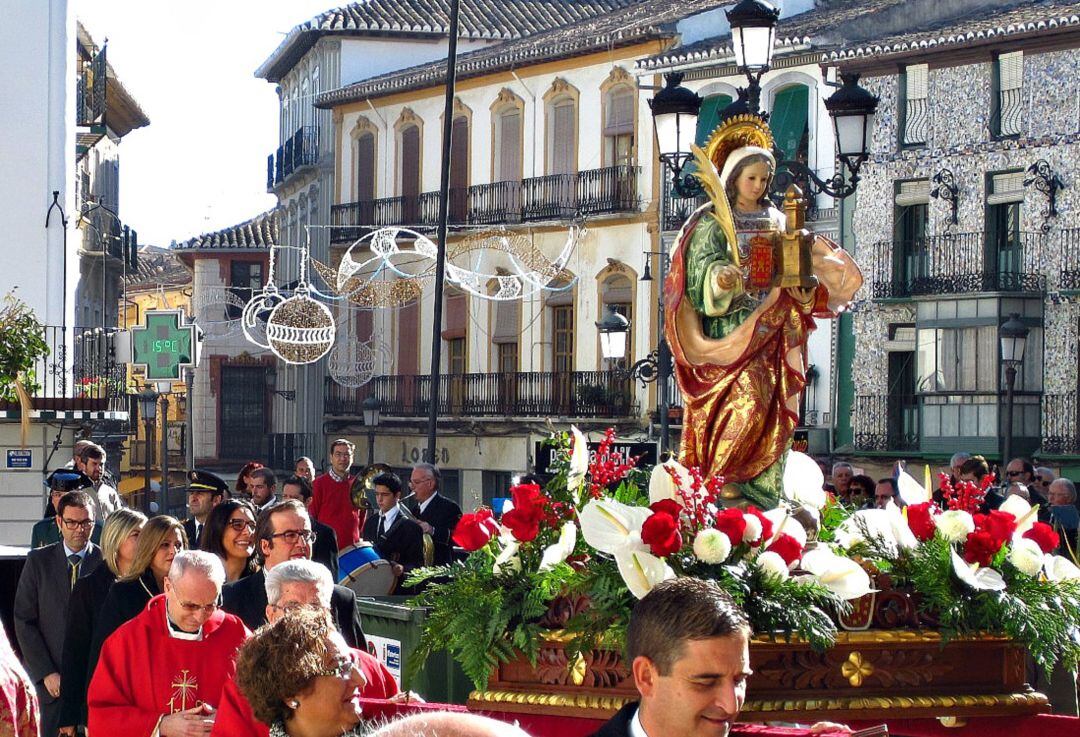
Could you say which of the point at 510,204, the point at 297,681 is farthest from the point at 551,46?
the point at 297,681

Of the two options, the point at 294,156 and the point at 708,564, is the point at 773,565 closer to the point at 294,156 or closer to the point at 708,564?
the point at 708,564

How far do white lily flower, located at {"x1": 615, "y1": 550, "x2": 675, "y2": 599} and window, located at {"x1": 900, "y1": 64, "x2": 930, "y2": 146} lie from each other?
29001 millimetres

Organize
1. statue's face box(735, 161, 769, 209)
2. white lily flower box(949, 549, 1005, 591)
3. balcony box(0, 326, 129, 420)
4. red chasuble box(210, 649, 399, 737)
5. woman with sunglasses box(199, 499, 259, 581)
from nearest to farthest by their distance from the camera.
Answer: red chasuble box(210, 649, 399, 737) → white lily flower box(949, 549, 1005, 591) → woman with sunglasses box(199, 499, 259, 581) → statue's face box(735, 161, 769, 209) → balcony box(0, 326, 129, 420)

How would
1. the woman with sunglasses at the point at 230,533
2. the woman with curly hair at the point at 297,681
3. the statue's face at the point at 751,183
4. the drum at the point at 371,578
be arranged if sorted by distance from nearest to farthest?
the woman with curly hair at the point at 297,681, the woman with sunglasses at the point at 230,533, the statue's face at the point at 751,183, the drum at the point at 371,578

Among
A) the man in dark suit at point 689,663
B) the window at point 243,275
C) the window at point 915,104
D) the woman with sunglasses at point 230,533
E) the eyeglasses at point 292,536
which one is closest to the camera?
the man in dark suit at point 689,663

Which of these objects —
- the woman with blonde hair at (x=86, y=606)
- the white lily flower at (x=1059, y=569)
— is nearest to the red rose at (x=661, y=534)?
the white lily flower at (x=1059, y=569)

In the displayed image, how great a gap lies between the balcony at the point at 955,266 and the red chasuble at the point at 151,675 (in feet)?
89.7

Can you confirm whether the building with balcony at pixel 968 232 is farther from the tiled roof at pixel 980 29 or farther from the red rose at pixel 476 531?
the red rose at pixel 476 531

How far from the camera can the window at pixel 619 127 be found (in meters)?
39.1

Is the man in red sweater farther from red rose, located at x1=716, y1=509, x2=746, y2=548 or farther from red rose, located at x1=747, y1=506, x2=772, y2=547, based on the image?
red rose, located at x1=716, y1=509, x2=746, y2=548

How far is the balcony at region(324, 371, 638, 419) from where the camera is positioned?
3859 cm

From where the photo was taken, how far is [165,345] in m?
25.8

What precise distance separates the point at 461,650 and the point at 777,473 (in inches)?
84.6

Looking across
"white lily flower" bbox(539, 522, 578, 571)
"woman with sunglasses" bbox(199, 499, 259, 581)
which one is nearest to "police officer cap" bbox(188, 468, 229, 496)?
"woman with sunglasses" bbox(199, 499, 259, 581)
